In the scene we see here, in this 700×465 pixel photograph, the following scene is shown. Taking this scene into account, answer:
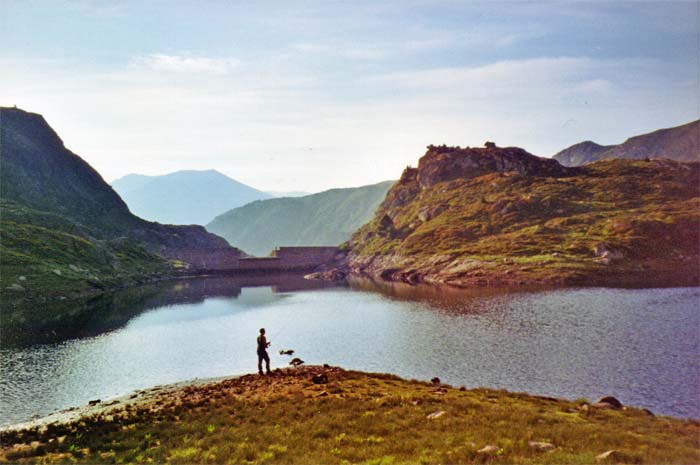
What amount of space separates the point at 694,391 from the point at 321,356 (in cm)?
4480

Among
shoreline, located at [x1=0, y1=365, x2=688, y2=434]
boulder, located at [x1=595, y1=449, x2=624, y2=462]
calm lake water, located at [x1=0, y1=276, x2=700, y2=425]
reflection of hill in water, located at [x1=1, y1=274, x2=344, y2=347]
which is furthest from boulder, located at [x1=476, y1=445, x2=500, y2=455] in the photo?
reflection of hill in water, located at [x1=1, y1=274, x2=344, y2=347]

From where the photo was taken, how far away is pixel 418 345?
73750 millimetres

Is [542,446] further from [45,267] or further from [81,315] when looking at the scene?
[45,267]

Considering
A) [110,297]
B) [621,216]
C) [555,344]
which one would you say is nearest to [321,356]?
[555,344]

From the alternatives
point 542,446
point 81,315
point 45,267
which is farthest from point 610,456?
point 45,267

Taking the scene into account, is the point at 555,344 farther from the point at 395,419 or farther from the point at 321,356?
the point at 395,419

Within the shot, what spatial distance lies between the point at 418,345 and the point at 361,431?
42985mm

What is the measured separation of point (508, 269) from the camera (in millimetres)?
164000

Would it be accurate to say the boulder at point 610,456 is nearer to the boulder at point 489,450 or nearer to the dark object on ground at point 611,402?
the boulder at point 489,450

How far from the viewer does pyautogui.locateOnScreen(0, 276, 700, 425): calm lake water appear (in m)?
52.2

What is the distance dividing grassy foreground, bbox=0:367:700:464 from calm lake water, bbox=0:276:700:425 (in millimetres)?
10540

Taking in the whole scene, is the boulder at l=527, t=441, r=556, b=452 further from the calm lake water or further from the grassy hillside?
the grassy hillside

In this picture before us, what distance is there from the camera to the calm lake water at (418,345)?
52219mm

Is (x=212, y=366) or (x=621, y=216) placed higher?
(x=621, y=216)
